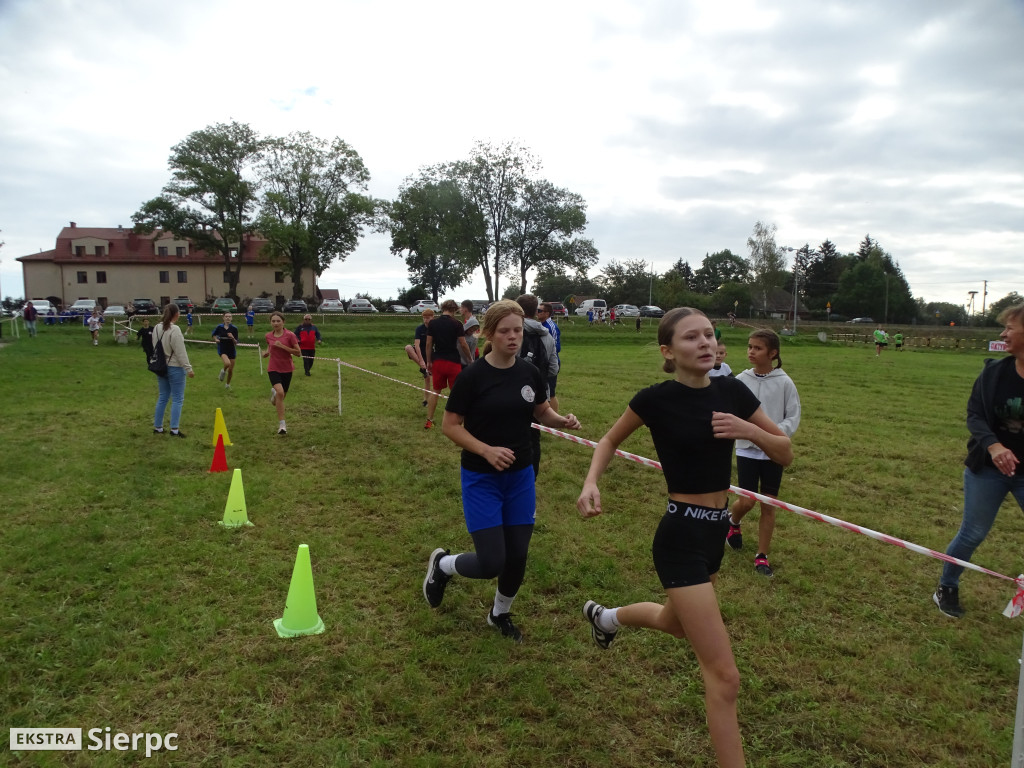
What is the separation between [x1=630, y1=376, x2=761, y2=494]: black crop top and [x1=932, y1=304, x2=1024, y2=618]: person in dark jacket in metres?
2.15

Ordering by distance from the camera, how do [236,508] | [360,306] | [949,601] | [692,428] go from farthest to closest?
[360,306], [236,508], [949,601], [692,428]

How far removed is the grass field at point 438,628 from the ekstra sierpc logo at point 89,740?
0.05m

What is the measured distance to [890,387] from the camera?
1786 cm

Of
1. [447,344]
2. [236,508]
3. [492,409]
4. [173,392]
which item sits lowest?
[236,508]

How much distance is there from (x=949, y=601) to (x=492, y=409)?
147 inches

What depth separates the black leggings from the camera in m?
3.68

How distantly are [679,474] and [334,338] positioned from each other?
3381 cm

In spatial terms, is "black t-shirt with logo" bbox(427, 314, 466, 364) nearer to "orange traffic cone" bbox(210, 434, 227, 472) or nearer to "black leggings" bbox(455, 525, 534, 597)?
"orange traffic cone" bbox(210, 434, 227, 472)

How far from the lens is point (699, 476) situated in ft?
8.98

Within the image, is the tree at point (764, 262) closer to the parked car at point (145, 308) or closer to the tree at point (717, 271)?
the tree at point (717, 271)

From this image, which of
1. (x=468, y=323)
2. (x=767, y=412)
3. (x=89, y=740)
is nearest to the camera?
(x=89, y=740)

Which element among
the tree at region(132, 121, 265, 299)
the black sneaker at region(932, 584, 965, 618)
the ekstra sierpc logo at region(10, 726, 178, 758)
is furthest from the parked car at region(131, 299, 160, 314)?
the black sneaker at region(932, 584, 965, 618)

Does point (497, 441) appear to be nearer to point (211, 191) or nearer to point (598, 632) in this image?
point (598, 632)

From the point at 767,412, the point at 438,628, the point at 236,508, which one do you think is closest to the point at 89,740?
the point at 438,628
